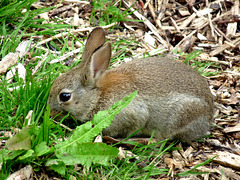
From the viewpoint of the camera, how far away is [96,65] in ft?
17.5

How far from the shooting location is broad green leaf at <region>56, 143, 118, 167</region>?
423cm

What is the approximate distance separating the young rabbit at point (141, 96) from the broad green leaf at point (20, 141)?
1.19 meters

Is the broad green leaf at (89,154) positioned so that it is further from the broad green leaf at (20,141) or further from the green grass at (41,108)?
the broad green leaf at (20,141)

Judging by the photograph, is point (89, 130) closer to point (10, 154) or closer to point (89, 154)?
point (89, 154)

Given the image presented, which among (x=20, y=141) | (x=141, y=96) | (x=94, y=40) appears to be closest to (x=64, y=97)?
(x=94, y=40)

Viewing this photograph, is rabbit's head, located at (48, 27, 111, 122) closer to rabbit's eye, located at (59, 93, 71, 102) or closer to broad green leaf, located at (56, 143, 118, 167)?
rabbit's eye, located at (59, 93, 71, 102)

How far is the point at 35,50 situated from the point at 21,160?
116 inches

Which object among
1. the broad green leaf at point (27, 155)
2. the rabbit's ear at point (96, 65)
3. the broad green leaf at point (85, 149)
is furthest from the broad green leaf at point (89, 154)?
the rabbit's ear at point (96, 65)

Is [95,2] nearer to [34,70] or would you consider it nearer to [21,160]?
[34,70]

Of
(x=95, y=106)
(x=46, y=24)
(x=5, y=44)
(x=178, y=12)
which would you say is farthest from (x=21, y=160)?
(x=178, y=12)

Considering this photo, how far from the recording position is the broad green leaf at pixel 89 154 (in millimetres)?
4230

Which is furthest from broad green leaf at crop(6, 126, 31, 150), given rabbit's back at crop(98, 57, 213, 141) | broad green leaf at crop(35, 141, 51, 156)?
rabbit's back at crop(98, 57, 213, 141)

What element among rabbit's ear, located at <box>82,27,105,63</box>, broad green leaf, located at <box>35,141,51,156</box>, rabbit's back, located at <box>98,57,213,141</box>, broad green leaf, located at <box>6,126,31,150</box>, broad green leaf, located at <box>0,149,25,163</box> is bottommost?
rabbit's back, located at <box>98,57,213,141</box>

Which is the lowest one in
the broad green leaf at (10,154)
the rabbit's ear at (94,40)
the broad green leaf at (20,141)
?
the broad green leaf at (10,154)
